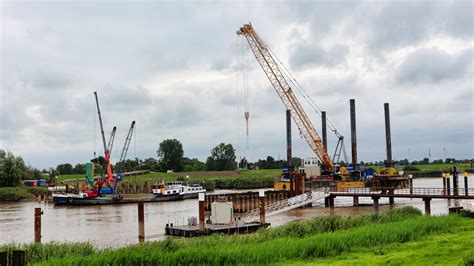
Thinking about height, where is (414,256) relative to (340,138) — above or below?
below

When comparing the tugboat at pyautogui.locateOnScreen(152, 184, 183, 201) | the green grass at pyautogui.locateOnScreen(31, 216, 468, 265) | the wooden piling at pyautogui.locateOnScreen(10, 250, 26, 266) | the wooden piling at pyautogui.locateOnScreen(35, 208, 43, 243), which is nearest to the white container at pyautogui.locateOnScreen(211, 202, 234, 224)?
the wooden piling at pyautogui.locateOnScreen(35, 208, 43, 243)

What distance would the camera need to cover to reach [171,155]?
19150 cm

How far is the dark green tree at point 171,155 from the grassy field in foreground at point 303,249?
16178cm

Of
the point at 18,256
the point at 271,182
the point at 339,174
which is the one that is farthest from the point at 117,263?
the point at 271,182

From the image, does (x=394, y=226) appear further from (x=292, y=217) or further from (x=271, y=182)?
(x=271, y=182)

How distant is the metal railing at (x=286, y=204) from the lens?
49.5 meters

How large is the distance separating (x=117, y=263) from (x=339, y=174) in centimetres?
6816

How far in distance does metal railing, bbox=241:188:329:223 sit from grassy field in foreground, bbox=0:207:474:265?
1965 centimetres

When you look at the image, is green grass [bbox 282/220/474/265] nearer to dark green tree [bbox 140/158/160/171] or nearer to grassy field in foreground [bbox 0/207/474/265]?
grassy field in foreground [bbox 0/207/474/265]

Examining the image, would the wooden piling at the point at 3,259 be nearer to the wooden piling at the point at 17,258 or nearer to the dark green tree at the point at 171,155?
the wooden piling at the point at 17,258

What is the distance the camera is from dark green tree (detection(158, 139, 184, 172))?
622ft

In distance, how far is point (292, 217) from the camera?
54.0 metres

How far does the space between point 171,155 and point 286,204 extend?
140435 millimetres

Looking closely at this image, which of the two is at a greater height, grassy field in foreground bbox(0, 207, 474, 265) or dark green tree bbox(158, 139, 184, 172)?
dark green tree bbox(158, 139, 184, 172)
